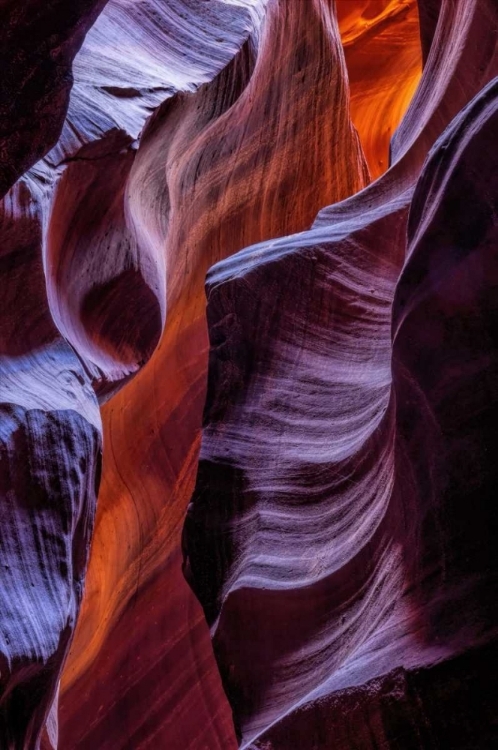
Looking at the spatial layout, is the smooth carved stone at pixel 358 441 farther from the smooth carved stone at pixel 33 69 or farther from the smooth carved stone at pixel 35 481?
the smooth carved stone at pixel 33 69

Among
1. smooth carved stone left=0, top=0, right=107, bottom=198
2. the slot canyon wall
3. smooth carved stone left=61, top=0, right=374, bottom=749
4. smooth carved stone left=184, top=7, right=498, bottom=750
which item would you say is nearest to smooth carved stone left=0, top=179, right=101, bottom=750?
the slot canyon wall

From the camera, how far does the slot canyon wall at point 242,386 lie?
1.86 m

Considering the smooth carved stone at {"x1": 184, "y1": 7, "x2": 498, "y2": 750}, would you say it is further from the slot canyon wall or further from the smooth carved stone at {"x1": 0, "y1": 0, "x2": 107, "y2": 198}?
the smooth carved stone at {"x1": 0, "y1": 0, "x2": 107, "y2": 198}

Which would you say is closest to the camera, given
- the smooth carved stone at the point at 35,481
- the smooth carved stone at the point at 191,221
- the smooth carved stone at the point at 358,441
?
the smooth carved stone at the point at 358,441

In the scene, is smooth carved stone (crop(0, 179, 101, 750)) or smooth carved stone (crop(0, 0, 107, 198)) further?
smooth carved stone (crop(0, 179, 101, 750))

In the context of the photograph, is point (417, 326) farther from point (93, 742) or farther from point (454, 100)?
point (93, 742)

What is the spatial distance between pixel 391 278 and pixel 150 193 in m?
1.38

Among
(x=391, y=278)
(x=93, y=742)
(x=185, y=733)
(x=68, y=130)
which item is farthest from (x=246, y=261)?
(x=93, y=742)

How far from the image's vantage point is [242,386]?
2994 mm

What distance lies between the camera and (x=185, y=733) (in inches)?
135

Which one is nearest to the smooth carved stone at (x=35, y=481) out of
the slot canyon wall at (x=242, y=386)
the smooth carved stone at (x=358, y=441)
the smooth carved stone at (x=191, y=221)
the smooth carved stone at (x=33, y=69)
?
the slot canyon wall at (x=242, y=386)

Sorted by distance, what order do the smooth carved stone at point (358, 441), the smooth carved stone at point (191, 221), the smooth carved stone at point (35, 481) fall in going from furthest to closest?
the smooth carved stone at point (191, 221), the smooth carved stone at point (35, 481), the smooth carved stone at point (358, 441)

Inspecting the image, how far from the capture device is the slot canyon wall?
1.86 meters

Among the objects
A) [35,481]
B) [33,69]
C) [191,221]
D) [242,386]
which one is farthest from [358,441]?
[191,221]
